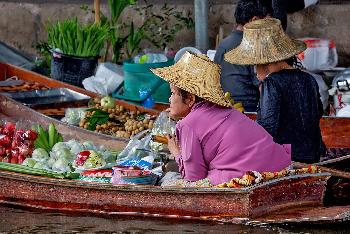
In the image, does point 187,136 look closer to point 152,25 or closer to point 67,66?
point 67,66

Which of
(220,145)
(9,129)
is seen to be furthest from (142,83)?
(220,145)

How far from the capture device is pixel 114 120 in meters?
9.09

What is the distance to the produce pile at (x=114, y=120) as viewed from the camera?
8.72 meters

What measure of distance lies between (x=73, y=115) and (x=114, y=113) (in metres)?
0.42

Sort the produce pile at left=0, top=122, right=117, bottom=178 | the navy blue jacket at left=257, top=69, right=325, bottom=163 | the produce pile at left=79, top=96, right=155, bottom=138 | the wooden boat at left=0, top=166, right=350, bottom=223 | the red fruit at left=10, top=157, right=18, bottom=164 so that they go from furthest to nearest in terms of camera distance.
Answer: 1. the produce pile at left=79, top=96, right=155, bottom=138
2. the red fruit at left=10, top=157, right=18, bottom=164
3. the produce pile at left=0, top=122, right=117, bottom=178
4. the navy blue jacket at left=257, top=69, right=325, bottom=163
5. the wooden boat at left=0, top=166, right=350, bottom=223

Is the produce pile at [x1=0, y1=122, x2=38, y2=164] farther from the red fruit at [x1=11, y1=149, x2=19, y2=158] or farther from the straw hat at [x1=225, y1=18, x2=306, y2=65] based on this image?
the straw hat at [x1=225, y1=18, x2=306, y2=65]

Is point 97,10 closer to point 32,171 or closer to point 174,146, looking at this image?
point 32,171

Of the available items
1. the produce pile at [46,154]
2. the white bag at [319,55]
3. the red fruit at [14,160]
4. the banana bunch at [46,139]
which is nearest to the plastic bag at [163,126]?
the produce pile at [46,154]

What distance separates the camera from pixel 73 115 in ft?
29.7

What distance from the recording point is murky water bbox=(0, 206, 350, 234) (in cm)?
623

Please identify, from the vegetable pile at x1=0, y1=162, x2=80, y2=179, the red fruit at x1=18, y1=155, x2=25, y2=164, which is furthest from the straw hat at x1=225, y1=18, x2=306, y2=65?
the red fruit at x1=18, y1=155, x2=25, y2=164

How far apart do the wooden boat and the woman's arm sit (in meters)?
0.11

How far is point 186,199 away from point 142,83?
12.3ft

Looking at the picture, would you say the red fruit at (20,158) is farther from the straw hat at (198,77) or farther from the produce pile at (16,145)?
the straw hat at (198,77)
